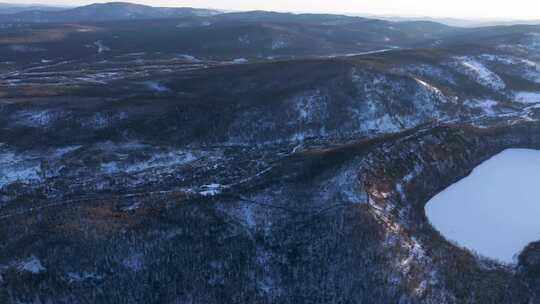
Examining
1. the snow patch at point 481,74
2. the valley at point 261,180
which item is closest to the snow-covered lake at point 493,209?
the valley at point 261,180

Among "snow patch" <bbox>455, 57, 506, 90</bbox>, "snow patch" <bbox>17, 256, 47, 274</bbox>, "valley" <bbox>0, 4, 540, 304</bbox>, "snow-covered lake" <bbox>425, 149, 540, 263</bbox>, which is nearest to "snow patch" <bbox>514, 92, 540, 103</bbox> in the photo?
"valley" <bbox>0, 4, 540, 304</bbox>

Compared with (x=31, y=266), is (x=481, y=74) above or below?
above

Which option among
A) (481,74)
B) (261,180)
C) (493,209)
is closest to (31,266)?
(261,180)

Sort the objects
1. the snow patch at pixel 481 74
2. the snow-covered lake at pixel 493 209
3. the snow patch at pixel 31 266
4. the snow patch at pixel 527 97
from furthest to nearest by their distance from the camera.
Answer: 1. the snow patch at pixel 481 74
2. the snow patch at pixel 527 97
3. the snow-covered lake at pixel 493 209
4. the snow patch at pixel 31 266

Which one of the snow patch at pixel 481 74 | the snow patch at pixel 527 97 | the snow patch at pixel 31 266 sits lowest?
the snow patch at pixel 31 266

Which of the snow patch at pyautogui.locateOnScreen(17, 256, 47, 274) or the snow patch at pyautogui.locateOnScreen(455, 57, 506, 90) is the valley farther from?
the snow patch at pyautogui.locateOnScreen(455, 57, 506, 90)

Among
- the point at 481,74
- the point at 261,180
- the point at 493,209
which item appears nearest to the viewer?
the point at 493,209

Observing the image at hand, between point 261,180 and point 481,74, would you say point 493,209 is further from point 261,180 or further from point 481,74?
point 481,74

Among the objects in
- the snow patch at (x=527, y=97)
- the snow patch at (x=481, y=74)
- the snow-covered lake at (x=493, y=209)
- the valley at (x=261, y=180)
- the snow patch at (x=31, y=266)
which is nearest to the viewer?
the snow patch at (x=31, y=266)

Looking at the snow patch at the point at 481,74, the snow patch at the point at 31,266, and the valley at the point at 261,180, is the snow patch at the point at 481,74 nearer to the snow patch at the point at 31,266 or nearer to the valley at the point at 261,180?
the valley at the point at 261,180
